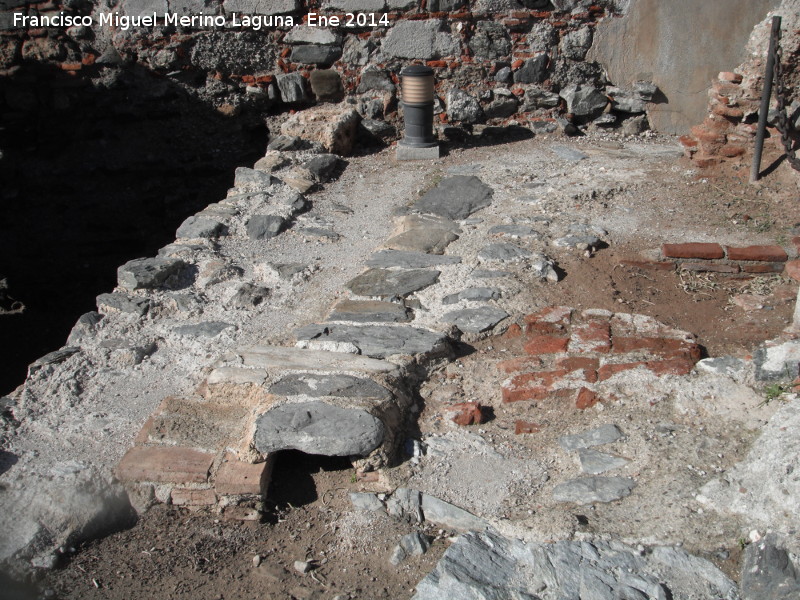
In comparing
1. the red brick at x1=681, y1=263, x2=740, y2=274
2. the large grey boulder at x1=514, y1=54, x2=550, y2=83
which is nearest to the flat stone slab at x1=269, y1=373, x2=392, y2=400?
the red brick at x1=681, y1=263, x2=740, y2=274

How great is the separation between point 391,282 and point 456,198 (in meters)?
1.33

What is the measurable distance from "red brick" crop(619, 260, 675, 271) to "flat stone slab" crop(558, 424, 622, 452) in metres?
1.38

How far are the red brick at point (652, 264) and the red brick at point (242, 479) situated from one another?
213 cm

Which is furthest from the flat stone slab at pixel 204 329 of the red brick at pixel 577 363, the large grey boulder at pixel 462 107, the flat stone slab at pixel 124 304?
the large grey boulder at pixel 462 107

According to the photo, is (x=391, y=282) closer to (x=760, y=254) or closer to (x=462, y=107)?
(x=760, y=254)

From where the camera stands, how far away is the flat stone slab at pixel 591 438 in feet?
8.31

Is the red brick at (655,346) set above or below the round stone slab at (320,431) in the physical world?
above

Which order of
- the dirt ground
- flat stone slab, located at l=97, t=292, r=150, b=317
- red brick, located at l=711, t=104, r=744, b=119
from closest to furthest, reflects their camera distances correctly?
the dirt ground → flat stone slab, located at l=97, t=292, r=150, b=317 → red brick, located at l=711, t=104, r=744, b=119

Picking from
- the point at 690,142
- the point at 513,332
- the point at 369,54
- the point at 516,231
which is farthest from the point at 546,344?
the point at 369,54

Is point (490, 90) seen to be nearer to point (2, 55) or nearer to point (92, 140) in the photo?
point (92, 140)

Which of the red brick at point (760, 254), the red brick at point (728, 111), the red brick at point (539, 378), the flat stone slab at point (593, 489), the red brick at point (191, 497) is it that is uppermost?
the red brick at point (728, 111)

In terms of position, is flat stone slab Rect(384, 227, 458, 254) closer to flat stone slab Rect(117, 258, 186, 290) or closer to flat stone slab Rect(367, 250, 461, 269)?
flat stone slab Rect(367, 250, 461, 269)

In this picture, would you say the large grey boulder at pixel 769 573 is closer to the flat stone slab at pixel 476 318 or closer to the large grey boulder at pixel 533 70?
the flat stone slab at pixel 476 318

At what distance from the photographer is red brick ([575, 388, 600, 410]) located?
107 inches
